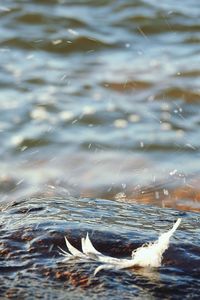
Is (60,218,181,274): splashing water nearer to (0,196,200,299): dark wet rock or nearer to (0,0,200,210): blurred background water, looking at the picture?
(0,196,200,299): dark wet rock

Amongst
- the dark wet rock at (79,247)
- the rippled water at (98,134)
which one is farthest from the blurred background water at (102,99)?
the dark wet rock at (79,247)

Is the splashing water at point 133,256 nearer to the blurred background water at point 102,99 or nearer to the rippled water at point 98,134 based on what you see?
the rippled water at point 98,134

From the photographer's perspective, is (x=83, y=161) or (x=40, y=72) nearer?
(x=83, y=161)

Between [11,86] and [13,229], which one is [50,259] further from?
[11,86]

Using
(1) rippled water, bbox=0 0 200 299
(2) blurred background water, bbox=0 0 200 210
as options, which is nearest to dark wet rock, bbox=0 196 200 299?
(1) rippled water, bbox=0 0 200 299

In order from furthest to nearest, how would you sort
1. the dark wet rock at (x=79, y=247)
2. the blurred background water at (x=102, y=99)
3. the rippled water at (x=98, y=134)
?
1. the blurred background water at (x=102, y=99)
2. the rippled water at (x=98, y=134)
3. the dark wet rock at (x=79, y=247)

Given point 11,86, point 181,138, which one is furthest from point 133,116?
point 11,86
